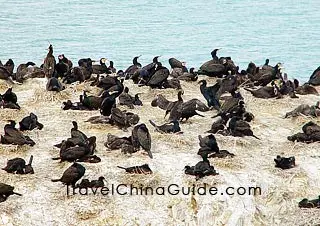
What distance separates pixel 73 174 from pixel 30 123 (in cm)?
431

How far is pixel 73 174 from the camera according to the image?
14.4m

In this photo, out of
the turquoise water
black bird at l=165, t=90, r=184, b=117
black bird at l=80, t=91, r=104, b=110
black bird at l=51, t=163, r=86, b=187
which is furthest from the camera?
the turquoise water

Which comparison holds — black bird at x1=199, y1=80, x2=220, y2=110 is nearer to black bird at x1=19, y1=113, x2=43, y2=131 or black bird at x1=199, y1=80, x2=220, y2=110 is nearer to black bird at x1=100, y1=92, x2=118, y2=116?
black bird at x1=100, y1=92, x2=118, y2=116

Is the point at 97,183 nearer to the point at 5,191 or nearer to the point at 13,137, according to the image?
the point at 5,191

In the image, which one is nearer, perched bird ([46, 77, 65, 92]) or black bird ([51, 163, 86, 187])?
black bird ([51, 163, 86, 187])

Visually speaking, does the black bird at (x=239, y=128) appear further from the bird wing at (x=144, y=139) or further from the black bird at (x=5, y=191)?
the black bird at (x=5, y=191)

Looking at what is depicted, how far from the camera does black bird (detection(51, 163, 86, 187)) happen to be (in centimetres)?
1447

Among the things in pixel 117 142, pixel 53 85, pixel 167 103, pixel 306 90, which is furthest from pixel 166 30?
pixel 117 142

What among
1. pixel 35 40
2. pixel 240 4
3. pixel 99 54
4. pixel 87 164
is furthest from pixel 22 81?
pixel 240 4

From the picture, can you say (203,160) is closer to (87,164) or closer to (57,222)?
(87,164)

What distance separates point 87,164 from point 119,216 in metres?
2.14

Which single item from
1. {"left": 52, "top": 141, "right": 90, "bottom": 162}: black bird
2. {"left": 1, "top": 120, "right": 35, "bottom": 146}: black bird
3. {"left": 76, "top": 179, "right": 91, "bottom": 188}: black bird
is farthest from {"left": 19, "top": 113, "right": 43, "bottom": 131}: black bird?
{"left": 76, "top": 179, "right": 91, "bottom": 188}: black bird

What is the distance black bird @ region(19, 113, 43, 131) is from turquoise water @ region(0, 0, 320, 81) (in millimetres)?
17369

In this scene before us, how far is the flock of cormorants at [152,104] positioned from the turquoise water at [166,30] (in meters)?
10.5
